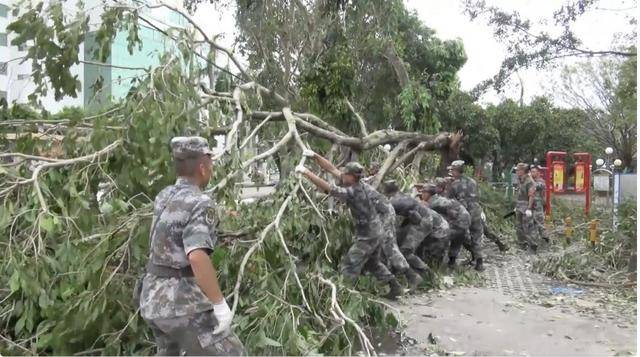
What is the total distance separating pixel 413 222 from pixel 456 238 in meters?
1.01

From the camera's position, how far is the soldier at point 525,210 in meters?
9.23

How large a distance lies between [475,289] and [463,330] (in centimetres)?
171

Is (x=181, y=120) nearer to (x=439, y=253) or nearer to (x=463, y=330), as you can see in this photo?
(x=463, y=330)

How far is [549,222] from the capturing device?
1209 cm

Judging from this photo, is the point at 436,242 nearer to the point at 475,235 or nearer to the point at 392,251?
the point at 475,235

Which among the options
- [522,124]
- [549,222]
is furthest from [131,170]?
[522,124]

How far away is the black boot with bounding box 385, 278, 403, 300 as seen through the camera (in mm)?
5973

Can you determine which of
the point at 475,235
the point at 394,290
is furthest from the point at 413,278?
the point at 475,235

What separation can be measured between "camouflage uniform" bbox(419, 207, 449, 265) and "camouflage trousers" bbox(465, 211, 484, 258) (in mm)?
504

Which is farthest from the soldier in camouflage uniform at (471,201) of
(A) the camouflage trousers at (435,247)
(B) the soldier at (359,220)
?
(B) the soldier at (359,220)

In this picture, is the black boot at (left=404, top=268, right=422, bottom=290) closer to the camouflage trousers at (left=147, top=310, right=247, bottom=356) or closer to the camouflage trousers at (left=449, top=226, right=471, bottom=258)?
the camouflage trousers at (left=449, top=226, right=471, bottom=258)

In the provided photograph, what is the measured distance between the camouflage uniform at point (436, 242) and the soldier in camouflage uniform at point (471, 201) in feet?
1.74

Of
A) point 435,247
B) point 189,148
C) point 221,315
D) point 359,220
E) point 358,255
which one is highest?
point 189,148

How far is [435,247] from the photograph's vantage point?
7.25 m
